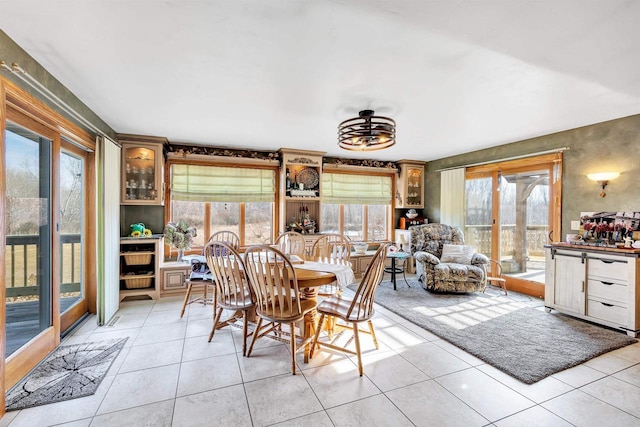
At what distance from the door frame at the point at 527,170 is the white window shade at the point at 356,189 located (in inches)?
63.9

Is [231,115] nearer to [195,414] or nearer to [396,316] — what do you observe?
[195,414]

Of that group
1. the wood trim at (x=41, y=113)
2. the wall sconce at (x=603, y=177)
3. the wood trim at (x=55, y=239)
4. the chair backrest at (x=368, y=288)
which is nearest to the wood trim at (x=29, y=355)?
the wood trim at (x=55, y=239)

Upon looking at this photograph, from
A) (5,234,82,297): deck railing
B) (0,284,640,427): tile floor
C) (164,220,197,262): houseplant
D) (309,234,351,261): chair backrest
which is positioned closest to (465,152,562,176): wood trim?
(0,284,640,427): tile floor

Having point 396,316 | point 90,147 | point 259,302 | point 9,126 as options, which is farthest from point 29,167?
point 396,316

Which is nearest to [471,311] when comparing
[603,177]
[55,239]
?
[603,177]

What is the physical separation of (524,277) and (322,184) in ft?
12.3

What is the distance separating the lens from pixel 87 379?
7.44ft

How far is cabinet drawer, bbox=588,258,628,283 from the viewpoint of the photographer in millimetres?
3121

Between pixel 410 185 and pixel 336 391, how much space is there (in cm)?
494

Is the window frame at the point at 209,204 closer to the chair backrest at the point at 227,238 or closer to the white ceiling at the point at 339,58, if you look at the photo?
the chair backrest at the point at 227,238

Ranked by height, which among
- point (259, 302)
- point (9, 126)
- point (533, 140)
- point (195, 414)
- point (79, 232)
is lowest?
point (195, 414)

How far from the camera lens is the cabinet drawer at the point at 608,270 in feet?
10.2

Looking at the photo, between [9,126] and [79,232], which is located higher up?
[9,126]

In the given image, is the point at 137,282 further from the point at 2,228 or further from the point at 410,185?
the point at 410,185
